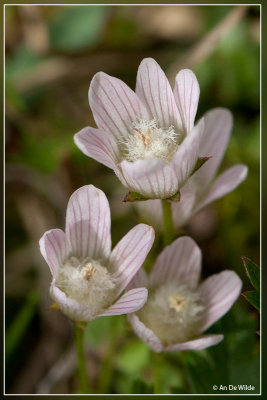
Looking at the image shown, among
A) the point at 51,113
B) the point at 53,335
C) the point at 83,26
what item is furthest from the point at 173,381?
the point at 83,26

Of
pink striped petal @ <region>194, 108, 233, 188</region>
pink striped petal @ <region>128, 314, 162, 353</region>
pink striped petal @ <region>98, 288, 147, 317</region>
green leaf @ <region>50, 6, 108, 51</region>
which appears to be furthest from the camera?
green leaf @ <region>50, 6, 108, 51</region>

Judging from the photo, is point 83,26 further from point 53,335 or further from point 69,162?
point 53,335

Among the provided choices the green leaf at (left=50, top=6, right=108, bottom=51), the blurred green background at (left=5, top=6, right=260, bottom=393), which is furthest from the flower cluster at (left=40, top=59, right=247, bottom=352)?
the green leaf at (left=50, top=6, right=108, bottom=51)

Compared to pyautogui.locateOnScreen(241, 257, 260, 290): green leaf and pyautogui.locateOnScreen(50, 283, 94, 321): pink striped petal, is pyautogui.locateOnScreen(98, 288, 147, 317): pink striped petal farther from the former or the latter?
pyautogui.locateOnScreen(241, 257, 260, 290): green leaf

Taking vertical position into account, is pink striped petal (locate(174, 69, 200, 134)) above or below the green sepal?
above

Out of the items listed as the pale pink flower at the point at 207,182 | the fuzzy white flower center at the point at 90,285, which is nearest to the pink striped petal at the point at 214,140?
the pale pink flower at the point at 207,182
